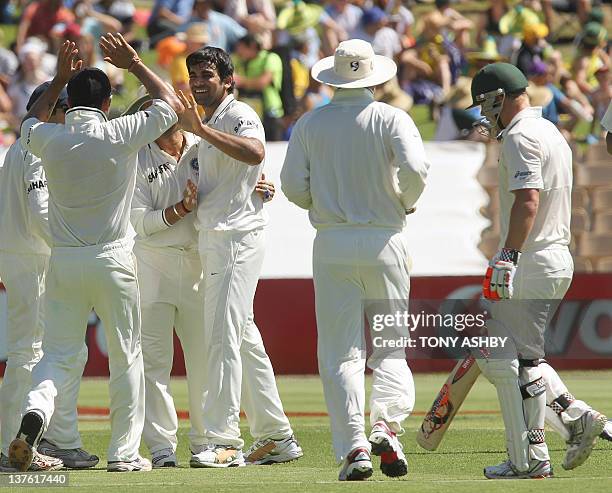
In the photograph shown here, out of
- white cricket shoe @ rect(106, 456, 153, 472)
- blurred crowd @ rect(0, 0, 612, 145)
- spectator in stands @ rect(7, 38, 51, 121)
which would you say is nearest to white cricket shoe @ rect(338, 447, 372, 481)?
white cricket shoe @ rect(106, 456, 153, 472)

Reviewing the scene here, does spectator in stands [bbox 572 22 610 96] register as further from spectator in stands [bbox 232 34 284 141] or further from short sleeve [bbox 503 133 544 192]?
short sleeve [bbox 503 133 544 192]

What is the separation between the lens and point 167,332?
8.83m

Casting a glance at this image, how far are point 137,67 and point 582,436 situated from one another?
318 centimetres

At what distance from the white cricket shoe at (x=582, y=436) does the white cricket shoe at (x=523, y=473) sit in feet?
1.27

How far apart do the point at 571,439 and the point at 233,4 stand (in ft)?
45.5

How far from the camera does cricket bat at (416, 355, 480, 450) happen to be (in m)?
8.30

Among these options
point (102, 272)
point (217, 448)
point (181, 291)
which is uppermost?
Answer: point (102, 272)

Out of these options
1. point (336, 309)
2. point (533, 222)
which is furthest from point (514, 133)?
point (336, 309)

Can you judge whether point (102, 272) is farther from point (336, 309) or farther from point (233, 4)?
point (233, 4)

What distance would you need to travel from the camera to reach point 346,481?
295 inches

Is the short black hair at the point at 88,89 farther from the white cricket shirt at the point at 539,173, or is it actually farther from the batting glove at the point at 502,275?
the batting glove at the point at 502,275

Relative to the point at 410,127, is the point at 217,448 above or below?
below

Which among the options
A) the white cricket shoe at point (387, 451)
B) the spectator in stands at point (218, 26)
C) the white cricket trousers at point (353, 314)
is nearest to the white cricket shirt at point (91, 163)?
the white cricket trousers at point (353, 314)

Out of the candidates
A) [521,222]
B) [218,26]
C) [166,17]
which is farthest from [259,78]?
[521,222]
